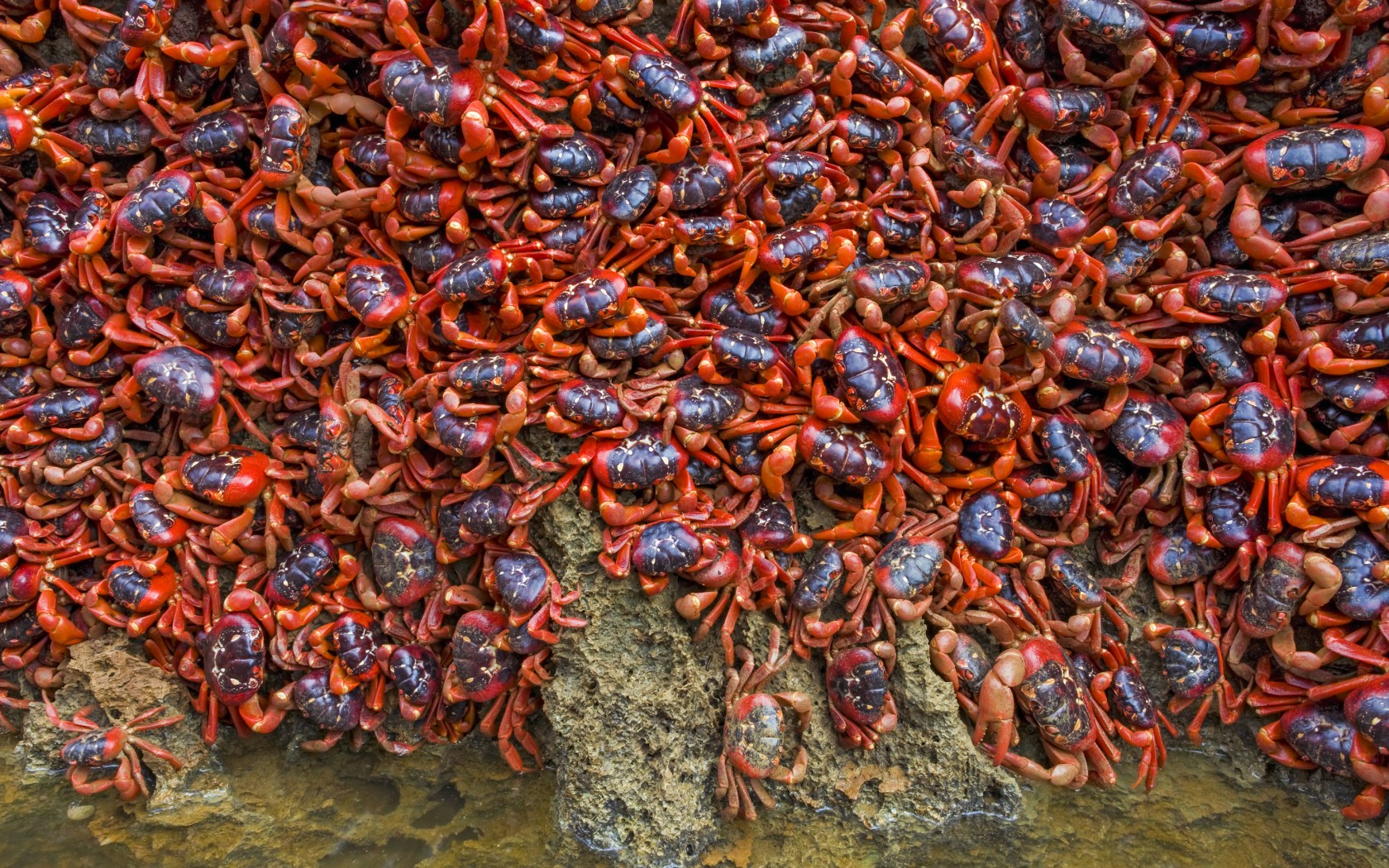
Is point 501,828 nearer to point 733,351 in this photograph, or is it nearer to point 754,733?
point 754,733

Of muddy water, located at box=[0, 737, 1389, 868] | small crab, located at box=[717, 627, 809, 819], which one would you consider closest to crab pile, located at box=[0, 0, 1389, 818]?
small crab, located at box=[717, 627, 809, 819]

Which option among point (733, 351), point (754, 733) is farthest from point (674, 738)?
point (733, 351)

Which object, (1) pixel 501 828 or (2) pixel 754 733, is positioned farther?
(1) pixel 501 828

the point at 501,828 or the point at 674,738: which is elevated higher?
the point at 674,738

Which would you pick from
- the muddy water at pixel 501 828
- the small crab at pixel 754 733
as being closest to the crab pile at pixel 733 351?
the small crab at pixel 754 733

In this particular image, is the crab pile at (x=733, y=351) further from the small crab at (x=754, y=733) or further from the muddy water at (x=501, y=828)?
the muddy water at (x=501, y=828)

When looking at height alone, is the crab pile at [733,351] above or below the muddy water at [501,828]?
above

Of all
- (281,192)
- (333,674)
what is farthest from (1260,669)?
(281,192)

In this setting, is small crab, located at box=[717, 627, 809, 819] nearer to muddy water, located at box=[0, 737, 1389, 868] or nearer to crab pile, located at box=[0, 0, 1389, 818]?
crab pile, located at box=[0, 0, 1389, 818]
